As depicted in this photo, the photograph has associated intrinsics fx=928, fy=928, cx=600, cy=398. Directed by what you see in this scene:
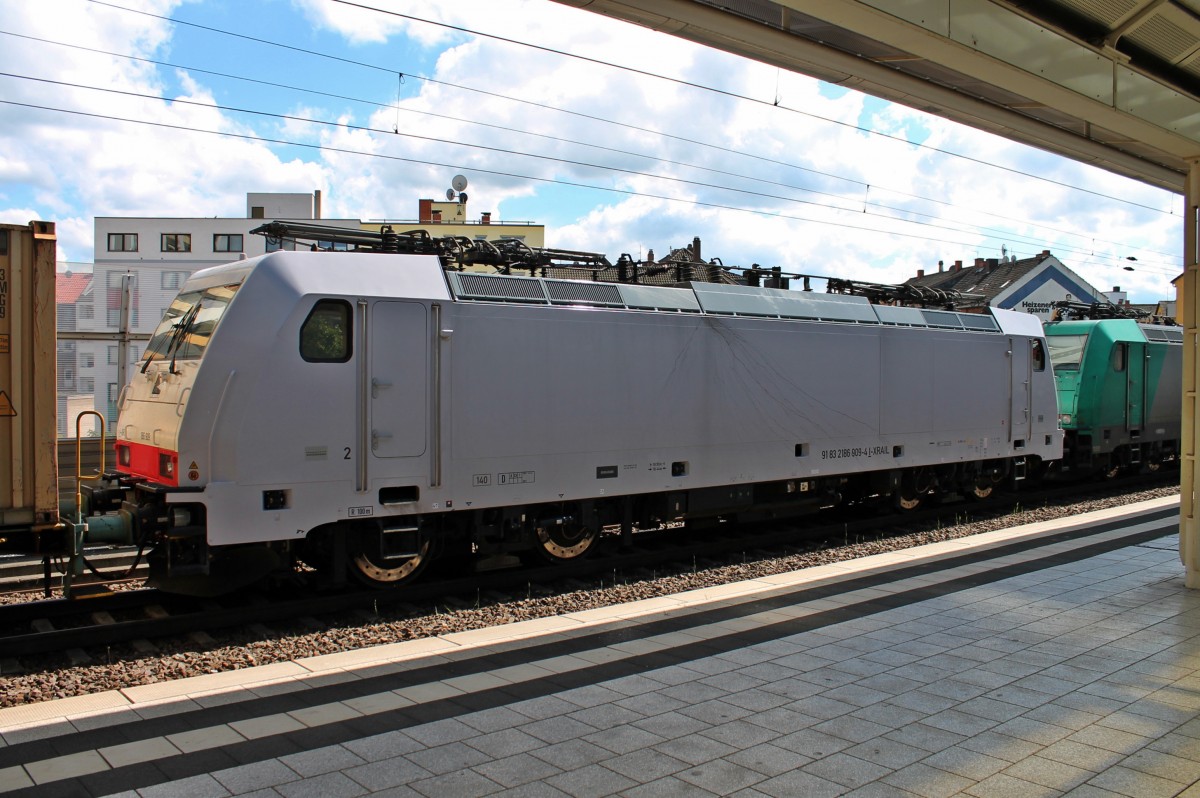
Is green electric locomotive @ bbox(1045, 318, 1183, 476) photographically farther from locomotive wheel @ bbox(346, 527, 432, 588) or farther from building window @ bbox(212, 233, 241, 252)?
building window @ bbox(212, 233, 241, 252)

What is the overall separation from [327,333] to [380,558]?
218cm

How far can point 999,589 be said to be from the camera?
28.3 feet

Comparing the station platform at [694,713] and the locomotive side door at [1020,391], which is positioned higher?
the locomotive side door at [1020,391]

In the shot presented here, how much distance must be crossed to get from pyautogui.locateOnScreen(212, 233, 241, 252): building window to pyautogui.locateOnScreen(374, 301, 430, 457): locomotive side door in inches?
1649

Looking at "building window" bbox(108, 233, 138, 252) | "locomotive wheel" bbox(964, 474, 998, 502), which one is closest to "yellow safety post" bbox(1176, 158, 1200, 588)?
"locomotive wheel" bbox(964, 474, 998, 502)

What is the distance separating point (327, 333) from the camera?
811 centimetres

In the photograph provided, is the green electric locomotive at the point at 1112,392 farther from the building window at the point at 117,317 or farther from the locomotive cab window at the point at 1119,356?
the building window at the point at 117,317

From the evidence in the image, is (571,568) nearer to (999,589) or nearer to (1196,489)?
(999,589)

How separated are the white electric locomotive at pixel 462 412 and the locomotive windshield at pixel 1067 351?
7.85 m

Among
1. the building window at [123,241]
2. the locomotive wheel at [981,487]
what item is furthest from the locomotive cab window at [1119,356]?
the building window at [123,241]

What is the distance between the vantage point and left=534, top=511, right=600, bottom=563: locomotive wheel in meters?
9.91

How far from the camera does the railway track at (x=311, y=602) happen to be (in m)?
7.31

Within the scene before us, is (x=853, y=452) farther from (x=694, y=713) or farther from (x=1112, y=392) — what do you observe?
(x=1112, y=392)

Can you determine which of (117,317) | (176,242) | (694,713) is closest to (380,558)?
(694,713)
